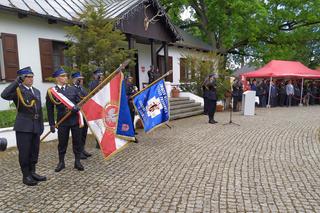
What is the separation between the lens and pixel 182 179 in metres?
4.95

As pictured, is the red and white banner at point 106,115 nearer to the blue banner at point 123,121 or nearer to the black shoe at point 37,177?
the blue banner at point 123,121

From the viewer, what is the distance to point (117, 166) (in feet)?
19.0

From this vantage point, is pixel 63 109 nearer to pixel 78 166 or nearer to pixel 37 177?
pixel 78 166

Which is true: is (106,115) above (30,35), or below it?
below

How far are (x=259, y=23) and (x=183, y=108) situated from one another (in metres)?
13.1

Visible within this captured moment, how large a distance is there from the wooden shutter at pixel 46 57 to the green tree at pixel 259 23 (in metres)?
13.7

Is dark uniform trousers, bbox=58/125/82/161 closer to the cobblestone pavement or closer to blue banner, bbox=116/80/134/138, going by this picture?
the cobblestone pavement

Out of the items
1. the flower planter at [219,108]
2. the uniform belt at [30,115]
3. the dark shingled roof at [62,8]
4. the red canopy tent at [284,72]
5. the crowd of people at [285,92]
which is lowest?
the flower planter at [219,108]

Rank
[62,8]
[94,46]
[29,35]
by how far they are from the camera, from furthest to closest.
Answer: [62,8] < [29,35] < [94,46]

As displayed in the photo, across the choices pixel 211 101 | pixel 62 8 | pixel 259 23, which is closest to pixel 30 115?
pixel 211 101

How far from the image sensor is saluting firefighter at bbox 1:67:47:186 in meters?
4.67

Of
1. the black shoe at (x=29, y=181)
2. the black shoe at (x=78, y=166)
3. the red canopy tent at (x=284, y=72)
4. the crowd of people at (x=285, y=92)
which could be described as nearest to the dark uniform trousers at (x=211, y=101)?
the black shoe at (x=78, y=166)

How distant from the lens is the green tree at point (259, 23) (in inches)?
884

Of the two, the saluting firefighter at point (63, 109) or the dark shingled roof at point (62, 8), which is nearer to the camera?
the saluting firefighter at point (63, 109)
